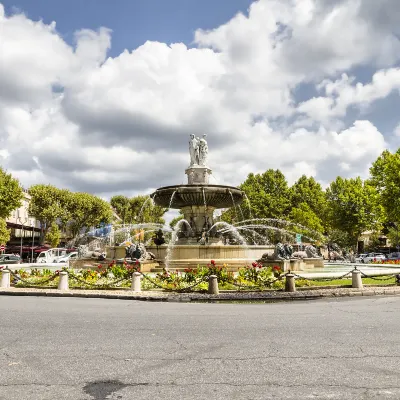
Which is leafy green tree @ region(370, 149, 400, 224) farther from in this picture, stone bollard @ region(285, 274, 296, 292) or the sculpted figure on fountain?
stone bollard @ region(285, 274, 296, 292)

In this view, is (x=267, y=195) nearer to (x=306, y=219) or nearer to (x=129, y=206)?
(x=306, y=219)

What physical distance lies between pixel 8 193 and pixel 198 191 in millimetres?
27543

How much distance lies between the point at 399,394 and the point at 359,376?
26.3 inches

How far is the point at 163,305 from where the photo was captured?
13.1 meters

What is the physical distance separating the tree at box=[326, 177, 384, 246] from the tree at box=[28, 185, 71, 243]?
3748 cm

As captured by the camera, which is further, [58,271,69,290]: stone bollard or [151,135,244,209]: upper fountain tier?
[151,135,244,209]: upper fountain tier

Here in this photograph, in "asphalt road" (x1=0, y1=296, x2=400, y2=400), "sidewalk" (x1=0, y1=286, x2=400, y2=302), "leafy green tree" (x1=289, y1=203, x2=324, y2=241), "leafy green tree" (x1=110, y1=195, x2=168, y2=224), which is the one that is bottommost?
"asphalt road" (x1=0, y1=296, x2=400, y2=400)

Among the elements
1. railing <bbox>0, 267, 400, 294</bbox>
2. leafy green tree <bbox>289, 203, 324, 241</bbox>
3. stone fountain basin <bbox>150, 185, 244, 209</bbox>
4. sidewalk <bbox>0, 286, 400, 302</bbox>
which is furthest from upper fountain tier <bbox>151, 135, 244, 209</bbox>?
leafy green tree <bbox>289, 203, 324, 241</bbox>

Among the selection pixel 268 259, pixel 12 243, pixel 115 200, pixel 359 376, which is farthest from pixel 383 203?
pixel 12 243

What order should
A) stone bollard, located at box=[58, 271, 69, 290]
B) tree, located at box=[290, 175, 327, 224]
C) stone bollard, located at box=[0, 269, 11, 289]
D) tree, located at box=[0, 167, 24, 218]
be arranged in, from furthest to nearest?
tree, located at box=[290, 175, 327, 224]
tree, located at box=[0, 167, 24, 218]
stone bollard, located at box=[0, 269, 11, 289]
stone bollard, located at box=[58, 271, 69, 290]

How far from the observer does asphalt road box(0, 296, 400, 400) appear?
4.90m

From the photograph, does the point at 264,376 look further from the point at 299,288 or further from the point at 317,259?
the point at 317,259

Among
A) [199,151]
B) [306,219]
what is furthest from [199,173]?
[306,219]

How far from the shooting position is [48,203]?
60.4m
